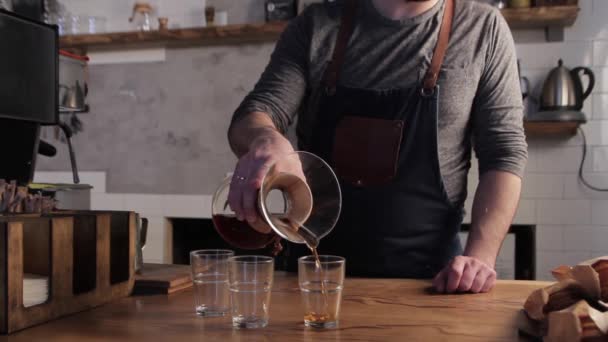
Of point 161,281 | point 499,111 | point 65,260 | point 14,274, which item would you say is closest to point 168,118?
point 499,111

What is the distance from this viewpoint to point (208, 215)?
12.6 ft

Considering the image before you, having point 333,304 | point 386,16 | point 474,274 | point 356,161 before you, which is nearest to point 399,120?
point 356,161

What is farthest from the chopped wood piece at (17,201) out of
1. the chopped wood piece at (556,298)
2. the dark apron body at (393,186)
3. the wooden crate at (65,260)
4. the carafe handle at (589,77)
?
the carafe handle at (589,77)

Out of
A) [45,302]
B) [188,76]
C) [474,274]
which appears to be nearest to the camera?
[45,302]

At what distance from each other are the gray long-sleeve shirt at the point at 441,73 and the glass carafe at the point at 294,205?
1.75 feet

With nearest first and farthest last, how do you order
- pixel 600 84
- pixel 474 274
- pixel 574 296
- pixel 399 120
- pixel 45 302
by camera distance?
pixel 574 296
pixel 45 302
pixel 474 274
pixel 399 120
pixel 600 84

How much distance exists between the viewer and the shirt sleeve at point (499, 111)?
5.21 feet

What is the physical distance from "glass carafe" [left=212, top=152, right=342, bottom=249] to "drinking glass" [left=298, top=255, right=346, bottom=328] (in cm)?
6

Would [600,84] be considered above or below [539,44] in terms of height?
below

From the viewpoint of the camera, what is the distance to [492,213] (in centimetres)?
154

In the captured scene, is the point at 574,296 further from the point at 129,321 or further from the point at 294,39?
the point at 294,39

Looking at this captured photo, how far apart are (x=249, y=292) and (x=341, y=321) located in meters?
0.16

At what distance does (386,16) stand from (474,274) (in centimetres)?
82

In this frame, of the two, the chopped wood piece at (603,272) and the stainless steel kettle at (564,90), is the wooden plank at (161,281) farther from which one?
the stainless steel kettle at (564,90)
